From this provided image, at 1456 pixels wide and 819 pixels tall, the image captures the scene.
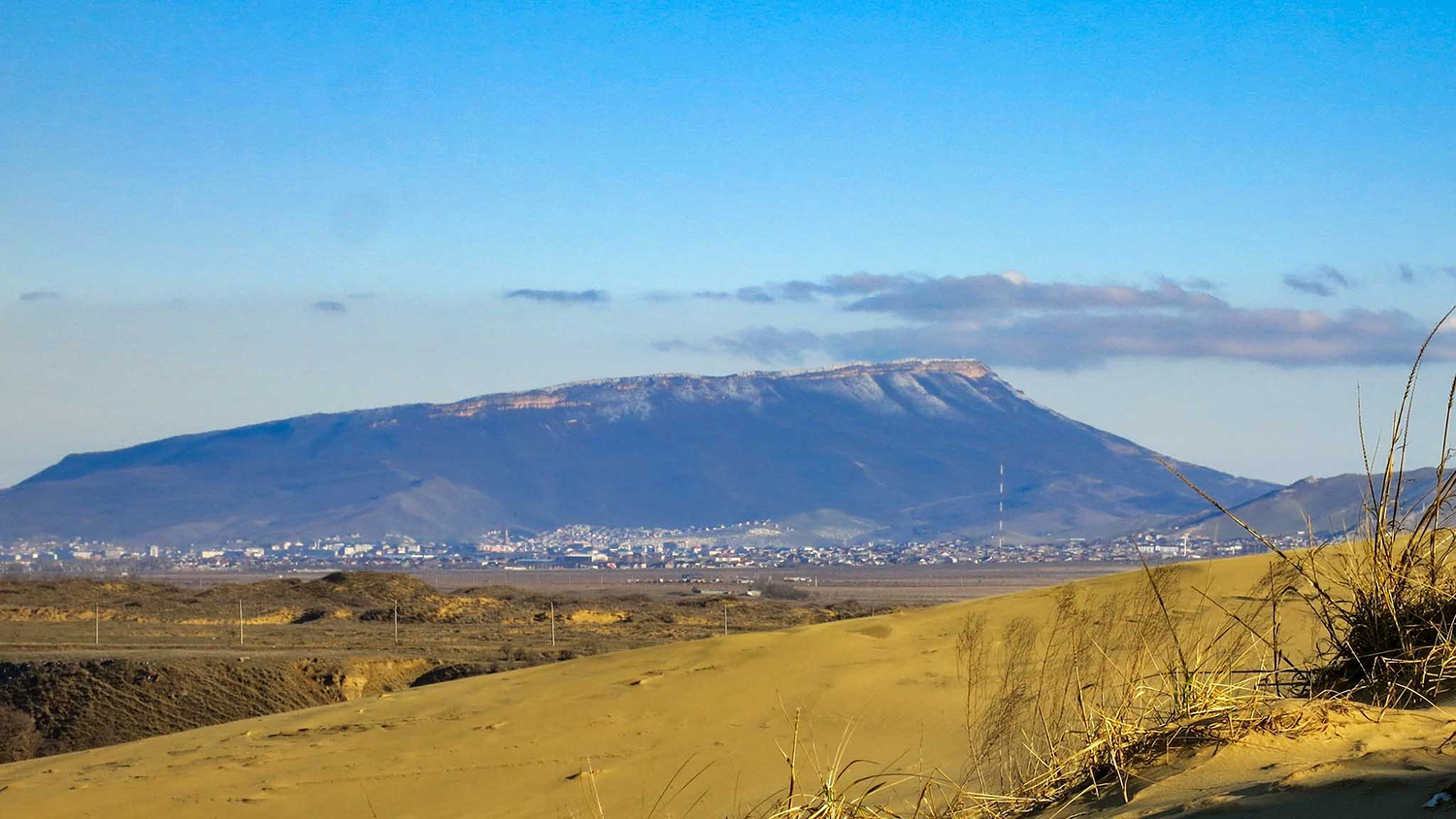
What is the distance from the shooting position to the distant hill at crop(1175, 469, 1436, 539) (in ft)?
20.5

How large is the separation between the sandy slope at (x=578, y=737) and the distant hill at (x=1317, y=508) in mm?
1736

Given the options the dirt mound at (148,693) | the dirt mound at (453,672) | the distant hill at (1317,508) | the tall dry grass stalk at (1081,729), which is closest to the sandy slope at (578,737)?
the tall dry grass stalk at (1081,729)

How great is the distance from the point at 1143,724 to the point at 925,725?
130 inches

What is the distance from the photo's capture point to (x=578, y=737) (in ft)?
31.8

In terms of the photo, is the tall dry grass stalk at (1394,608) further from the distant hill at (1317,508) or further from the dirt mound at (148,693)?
the dirt mound at (148,693)

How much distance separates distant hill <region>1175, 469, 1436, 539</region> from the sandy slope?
1.74 meters

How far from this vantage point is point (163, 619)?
40188mm

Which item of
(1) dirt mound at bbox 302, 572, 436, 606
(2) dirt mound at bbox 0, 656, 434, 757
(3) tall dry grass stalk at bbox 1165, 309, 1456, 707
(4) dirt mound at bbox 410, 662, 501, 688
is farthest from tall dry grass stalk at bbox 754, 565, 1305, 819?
(1) dirt mound at bbox 302, 572, 436, 606

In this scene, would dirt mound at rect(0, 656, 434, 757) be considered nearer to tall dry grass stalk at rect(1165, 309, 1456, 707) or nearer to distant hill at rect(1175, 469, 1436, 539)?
distant hill at rect(1175, 469, 1436, 539)

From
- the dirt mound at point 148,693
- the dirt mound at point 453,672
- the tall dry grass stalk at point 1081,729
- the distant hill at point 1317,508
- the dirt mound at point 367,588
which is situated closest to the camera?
the tall dry grass stalk at point 1081,729

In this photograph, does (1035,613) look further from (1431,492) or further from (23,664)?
(23,664)

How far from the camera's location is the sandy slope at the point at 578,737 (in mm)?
8586

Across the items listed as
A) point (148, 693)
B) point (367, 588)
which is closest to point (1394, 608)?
point (148, 693)

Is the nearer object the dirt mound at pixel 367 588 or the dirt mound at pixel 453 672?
the dirt mound at pixel 453 672
